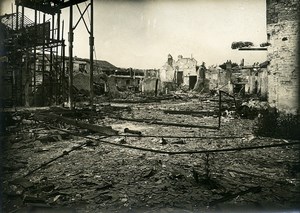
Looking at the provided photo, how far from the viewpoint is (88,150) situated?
6.18 m

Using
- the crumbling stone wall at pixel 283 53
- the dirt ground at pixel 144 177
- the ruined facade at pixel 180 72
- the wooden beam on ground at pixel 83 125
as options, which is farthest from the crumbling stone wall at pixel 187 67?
the dirt ground at pixel 144 177

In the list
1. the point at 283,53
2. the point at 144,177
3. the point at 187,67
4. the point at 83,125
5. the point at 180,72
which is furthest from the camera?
the point at 180,72

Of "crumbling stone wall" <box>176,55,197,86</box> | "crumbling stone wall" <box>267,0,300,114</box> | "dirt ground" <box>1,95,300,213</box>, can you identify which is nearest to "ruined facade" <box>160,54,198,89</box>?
"crumbling stone wall" <box>176,55,197,86</box>

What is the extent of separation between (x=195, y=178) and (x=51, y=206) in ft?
7.84

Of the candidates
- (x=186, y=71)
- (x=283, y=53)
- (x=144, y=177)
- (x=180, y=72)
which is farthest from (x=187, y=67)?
(x=144, y=177)

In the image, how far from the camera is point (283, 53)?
798 cm

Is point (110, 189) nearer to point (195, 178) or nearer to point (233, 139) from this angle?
point (195, 178)

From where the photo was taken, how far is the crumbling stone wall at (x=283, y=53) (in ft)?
25.3

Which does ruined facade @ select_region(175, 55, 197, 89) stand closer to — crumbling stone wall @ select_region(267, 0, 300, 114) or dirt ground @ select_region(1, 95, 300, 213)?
crumbling stone wall @ select_region(267, 0, 300, 114)

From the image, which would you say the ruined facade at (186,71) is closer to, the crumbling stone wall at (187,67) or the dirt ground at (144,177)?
the crumbling stone wall at (187,67)

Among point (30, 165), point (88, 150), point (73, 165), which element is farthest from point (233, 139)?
point (30, 165)

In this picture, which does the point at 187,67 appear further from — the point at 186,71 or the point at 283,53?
the point at 283,53

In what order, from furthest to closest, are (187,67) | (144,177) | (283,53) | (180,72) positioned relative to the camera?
(180,72) < (187,67) < (283,53) < (144,177)

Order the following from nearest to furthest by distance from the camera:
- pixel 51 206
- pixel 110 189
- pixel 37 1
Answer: pixel 51 206 < pixel 110 189 < pixel 37 1
